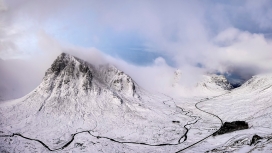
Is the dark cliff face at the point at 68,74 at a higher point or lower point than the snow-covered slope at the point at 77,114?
higher

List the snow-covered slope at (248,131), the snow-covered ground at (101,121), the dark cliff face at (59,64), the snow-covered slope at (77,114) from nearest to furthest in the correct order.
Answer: the snow-covered slope at (248,131), the snow-covered ground at (101,121), the snow-covered slope at (77,114), the dark cliff face at (59,64)

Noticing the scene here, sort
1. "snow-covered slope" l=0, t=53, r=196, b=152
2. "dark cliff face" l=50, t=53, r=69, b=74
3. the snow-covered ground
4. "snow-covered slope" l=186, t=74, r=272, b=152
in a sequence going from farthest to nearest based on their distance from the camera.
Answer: "dark cliff face" l=50, t=53, r=69, b=74
"snow-covered slope" l=0, t=53, r=196, b=152
the snow-covered ground
"snow-covered slope" l=186, t=74, r=272, b=152

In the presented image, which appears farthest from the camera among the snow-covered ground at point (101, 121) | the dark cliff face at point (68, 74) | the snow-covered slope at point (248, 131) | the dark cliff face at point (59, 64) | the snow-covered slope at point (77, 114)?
the dark cliff face at point (59, 64)

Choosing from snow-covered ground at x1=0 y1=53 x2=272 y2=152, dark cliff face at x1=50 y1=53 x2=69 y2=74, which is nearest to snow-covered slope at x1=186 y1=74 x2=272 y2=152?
snow-covered ground at x1=0 y1=53 x2=272 y2=152

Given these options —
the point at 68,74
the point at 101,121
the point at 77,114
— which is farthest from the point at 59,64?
the point at 101,121

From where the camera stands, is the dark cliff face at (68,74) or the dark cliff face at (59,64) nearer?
the dark cliff face at (68,74)

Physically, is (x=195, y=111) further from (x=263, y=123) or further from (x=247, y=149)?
(x=247, y=149)

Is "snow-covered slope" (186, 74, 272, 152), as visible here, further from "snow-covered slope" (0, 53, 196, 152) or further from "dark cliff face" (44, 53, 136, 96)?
"dark cliff face" (44, 53, 136, 96)

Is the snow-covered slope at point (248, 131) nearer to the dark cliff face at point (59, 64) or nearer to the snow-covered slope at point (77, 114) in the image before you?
the snow-covered slope at point (77, 114)

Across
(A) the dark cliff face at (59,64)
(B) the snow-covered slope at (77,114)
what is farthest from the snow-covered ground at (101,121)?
(A) the dark cliff face at (59,64)
